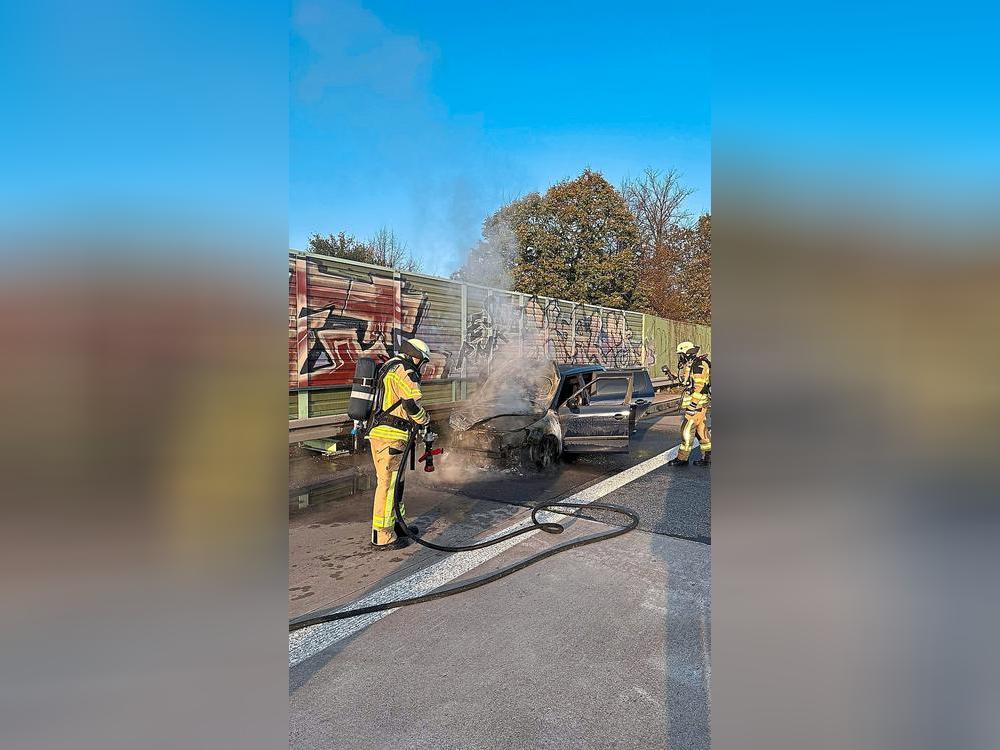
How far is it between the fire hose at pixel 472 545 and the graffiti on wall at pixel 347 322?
408 cm

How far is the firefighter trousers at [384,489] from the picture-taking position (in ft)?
14.9

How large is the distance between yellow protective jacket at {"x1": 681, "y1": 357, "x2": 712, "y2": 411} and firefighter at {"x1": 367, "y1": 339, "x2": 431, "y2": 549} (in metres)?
4.85

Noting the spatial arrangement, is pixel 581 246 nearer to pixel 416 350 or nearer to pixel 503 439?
pixel 503 439

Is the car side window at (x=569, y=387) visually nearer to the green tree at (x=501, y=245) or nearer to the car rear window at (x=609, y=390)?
the car rear window at (x=609, y=390)

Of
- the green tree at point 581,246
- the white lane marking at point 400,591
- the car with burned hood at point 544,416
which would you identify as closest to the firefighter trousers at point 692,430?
the car with burned hood at point 544,416

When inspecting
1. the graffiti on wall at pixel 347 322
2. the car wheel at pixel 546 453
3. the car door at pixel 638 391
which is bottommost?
the car wheel at pixel 546 453

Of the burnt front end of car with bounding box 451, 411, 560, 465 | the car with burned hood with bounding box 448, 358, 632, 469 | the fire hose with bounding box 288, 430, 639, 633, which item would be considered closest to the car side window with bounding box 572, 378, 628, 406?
the car with burned hood with bounding box 448, 358, 632, 469

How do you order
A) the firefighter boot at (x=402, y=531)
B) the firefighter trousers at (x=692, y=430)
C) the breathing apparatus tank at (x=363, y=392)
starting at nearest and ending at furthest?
1. the firefighter boot at (x=402, y=531)
2. the breathing apparatus tank at (x=363, y=392)
3. the firefighter trousers at (x=692, y=430)

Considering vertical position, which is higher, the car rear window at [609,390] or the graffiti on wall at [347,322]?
the graffiti on wall at [347,322]

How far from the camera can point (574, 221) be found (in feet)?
73.1
